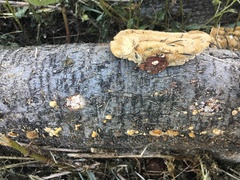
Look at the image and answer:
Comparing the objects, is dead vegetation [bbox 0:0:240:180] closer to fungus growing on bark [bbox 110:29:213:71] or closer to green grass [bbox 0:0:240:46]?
green grass [bbox 0:0:240:46]

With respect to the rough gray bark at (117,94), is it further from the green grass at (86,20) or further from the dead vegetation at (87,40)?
the green grass at (86,20)

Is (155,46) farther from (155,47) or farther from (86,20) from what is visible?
(86,20)

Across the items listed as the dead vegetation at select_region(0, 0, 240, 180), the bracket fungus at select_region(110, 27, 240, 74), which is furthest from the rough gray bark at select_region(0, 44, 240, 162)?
the dead vegetation at select_region(0, 0, 240, 180)

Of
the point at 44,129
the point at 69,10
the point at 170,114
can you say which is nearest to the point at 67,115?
the point at 44,129

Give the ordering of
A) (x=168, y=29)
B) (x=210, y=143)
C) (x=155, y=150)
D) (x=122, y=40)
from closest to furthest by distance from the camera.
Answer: (x=122, y=40), (x=210, y=143), (x=155, y=150), (x=168, y=29)

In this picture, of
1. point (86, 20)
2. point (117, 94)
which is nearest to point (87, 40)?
point (86, 20)

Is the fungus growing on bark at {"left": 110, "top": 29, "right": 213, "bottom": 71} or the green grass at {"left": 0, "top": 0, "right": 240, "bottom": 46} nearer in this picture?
the fungus growing on bark at {"left": 110, "top": 29, "right": 213, "bottom": 71}

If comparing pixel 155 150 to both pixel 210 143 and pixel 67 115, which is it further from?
pixel 67 115

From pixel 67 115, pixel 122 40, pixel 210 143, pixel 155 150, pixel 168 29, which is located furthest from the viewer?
pixel 168 29

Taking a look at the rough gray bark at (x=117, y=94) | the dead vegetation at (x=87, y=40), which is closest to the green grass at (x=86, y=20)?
the dead vegetation at (x=87, y=40)
